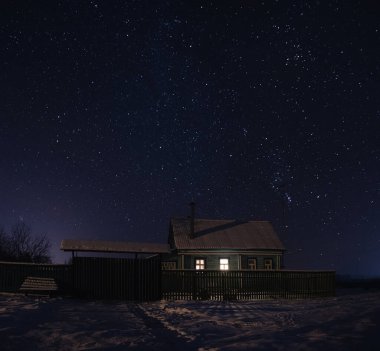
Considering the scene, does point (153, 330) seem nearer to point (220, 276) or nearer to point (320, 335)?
point (320, 335)

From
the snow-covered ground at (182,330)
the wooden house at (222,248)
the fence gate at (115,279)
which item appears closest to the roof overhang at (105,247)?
the fence gate at (115,279)

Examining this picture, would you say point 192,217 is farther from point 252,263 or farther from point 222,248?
point 252,263

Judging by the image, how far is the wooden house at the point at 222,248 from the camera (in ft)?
106

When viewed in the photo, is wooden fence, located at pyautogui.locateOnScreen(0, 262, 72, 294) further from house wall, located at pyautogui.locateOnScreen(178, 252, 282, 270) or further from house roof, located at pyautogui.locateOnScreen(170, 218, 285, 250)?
house wall, located at pyautogui.locateOnScreen(178, 252, 282, 270)

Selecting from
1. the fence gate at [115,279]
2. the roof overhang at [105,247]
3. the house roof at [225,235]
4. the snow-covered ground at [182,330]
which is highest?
the house roof at [225,235]

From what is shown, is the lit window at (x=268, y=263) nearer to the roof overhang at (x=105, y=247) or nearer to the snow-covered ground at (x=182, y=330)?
the roof overhang at (x=105, y=247)

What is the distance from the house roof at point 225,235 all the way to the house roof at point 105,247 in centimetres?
736

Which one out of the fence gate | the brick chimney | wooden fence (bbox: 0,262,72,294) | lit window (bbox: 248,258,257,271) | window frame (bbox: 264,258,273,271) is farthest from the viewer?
the brick chimney

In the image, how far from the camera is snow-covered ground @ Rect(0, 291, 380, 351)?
7211mm

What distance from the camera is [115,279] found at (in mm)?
17219

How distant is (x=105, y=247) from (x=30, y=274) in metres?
6.32

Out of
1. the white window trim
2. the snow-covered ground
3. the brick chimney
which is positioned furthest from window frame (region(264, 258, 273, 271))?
the snow-covered ground

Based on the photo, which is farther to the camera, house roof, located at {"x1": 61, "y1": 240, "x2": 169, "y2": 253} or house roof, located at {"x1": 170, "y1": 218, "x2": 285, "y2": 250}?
house roof, located at {"x1": 170, "y1": 218, "x2": 285, "y2": 250}

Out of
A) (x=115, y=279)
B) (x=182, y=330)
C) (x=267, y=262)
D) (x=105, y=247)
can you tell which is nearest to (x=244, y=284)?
(x=115, y=279)
